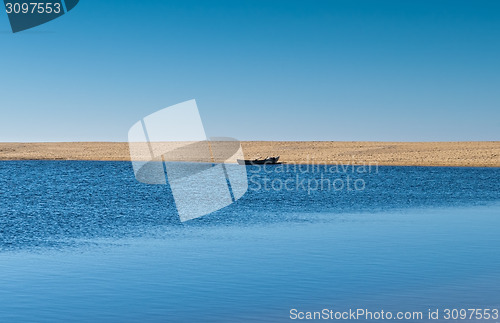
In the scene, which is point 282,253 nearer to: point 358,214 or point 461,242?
point 461,242

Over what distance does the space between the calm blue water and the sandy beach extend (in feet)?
212

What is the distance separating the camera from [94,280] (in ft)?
36.2

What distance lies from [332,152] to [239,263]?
320 feet

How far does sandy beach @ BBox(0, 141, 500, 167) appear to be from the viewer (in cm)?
8825

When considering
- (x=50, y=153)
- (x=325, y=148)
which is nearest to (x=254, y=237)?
(x=325, y=148)

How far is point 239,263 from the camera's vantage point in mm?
12641

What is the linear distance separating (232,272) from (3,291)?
13.3ft
